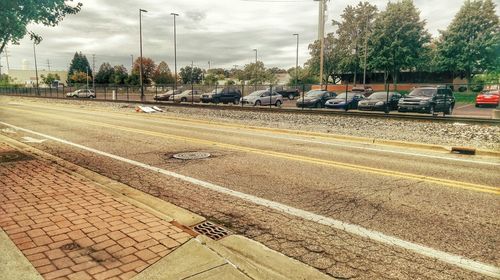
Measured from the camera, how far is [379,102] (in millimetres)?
22906

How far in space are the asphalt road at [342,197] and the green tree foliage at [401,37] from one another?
164 ft

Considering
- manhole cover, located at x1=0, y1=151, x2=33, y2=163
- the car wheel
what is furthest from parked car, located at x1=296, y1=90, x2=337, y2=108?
manhole cover, located at x1=0, y1=151, x2=33, y2=163

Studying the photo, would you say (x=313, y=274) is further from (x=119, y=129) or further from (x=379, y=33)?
(x=379, y=33)

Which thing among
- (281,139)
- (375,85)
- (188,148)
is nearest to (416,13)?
(375,85)

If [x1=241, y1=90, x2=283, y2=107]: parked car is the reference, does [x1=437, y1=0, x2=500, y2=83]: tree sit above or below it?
above

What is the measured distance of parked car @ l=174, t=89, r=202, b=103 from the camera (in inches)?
1537

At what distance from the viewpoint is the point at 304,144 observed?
11.4 meters

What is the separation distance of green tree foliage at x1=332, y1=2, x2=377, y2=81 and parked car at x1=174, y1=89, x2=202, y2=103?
34.6 m

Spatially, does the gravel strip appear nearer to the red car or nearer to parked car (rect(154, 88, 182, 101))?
the red car

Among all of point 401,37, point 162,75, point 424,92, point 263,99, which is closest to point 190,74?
point 162,75

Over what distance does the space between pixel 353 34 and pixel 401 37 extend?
1248 cm

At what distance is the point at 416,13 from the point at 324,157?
5543 cm

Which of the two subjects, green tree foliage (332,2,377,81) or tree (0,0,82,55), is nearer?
tree (0,0,82,55)

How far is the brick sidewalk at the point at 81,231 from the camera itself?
10.5ft
